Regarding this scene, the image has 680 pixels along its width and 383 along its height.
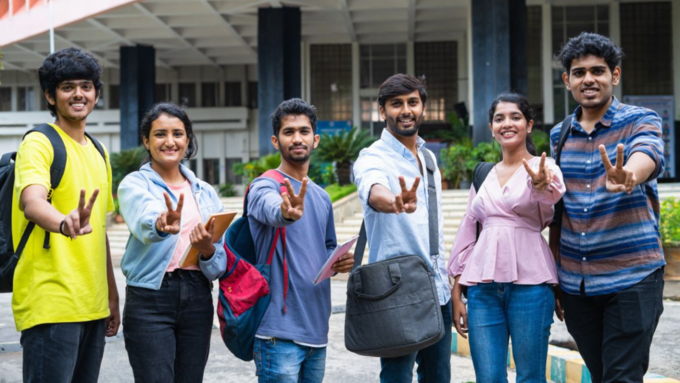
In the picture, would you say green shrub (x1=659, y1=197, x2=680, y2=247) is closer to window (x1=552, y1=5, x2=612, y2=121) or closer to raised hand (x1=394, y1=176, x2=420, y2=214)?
raised hand (x1=394, y1=176, x2=420, y2=214)

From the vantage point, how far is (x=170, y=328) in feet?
11.1

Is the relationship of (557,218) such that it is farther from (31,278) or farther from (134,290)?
(31,278)

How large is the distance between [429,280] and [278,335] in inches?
28.9

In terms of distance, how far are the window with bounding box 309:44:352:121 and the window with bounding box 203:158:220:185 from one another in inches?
282

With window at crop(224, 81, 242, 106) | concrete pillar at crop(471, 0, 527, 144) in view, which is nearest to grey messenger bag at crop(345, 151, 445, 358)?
concrete pillar at crop(471, 0, 527, 144)

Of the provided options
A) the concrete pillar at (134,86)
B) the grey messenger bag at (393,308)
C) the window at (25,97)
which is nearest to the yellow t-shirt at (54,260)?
the grey messenger bag at (393,308)

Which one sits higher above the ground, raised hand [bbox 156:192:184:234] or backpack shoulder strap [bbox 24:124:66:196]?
backpack shoulder strap [bbox 24:124:66:196]

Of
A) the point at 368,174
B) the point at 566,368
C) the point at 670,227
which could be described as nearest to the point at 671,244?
the point at 670,227

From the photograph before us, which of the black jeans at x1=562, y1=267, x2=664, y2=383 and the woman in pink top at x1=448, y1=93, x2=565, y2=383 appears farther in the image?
the woman in pink top at x1=448, y1=93, x2=565, y2=383

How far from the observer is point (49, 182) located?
3039 mm

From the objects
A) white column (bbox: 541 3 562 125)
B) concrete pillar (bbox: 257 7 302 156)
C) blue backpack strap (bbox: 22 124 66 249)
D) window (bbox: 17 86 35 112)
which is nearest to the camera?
blue backpack strap (bbox: 22 124 66 249)

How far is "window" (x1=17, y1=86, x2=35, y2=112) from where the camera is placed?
33406mm

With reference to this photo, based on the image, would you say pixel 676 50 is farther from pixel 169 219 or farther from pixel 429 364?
pixel 169 219

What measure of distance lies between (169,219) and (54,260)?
19.7 inches
